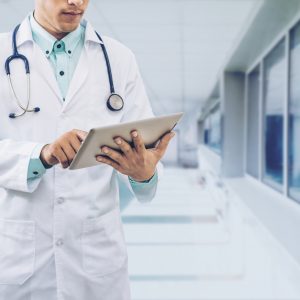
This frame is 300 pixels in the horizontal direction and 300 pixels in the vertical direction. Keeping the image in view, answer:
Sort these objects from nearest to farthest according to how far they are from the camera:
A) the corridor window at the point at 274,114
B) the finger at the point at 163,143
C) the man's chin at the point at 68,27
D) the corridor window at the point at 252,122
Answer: the finger at the point at 163,143, the man's chin at the point at 68,27, the corridor window at the point at 274,114, the corridor window at the point at 252,122

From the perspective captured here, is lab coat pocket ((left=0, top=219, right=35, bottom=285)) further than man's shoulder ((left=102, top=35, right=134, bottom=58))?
No

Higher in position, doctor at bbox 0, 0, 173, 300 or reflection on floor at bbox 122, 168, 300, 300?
doctor at bbox 0, 0, 173, 300

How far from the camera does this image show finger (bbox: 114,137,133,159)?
917 mm

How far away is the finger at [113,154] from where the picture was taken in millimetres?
933

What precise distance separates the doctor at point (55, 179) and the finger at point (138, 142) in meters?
0.08

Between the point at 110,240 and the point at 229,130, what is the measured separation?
436 centimetres

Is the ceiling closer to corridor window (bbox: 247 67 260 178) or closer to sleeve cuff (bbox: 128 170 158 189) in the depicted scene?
corridor window (bbox: 247 67 260 178)

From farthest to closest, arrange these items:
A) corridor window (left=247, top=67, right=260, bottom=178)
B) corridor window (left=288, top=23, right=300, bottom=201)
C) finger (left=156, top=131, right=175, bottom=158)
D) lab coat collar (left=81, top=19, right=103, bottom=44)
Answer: corridor window (left=247, top=67, right=260, bottom=178)
corridor window (left=288, top=23, right=300, bottom=201)
lab coat collar (left=81, top=19, right=103, bottom=44)
finger (left=156, top=131, right=175, bottom=158)

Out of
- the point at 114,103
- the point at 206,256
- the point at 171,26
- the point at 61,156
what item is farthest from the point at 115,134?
the point at 206,256

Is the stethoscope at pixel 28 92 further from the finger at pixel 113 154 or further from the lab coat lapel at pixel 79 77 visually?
the finger at pixel 113 154

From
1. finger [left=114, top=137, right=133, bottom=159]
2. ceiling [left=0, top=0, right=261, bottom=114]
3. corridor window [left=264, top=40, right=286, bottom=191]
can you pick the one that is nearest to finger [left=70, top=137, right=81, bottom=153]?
finger [left=114, top=137, right=133, bottom=159]

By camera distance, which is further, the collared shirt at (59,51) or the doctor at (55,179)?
the collared shirt at (59,51)

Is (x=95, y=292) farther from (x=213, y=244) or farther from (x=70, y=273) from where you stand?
(x=213, y=244)

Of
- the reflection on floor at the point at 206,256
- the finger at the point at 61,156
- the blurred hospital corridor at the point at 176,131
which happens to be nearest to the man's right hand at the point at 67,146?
the finger at the point at 61,156
